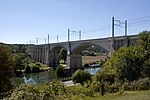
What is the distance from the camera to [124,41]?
59.3 metres

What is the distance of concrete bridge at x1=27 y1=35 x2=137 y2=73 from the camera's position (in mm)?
59316

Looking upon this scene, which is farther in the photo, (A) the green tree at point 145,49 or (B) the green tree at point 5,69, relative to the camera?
(A) the green tree at point 145,49

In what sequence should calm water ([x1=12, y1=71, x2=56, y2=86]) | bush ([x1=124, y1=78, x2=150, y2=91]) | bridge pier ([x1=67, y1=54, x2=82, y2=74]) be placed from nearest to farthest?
bush ([x1=124, y1=78, x2=150, y2=91])
calm water ([x1=12, y1=71, x2=56, y2=86])
bridge pier ([x1=67, y1=54, x2=82, y2=74])

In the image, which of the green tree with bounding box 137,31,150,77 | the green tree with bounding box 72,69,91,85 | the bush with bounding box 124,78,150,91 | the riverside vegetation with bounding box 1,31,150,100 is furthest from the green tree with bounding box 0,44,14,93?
the green tree with bounding box 72,69,91,85

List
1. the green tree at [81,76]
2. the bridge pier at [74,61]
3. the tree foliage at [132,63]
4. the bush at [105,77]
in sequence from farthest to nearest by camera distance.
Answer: the bridge pier at [74,61]
the green tree at [81,76]
the bush at [105,77]
the tree foliage at [132,63]

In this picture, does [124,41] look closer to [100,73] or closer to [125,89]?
[100,73]

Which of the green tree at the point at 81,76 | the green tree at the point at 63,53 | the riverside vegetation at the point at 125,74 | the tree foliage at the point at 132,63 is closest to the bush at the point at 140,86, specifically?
the riverside vegetation at the point at 125,74

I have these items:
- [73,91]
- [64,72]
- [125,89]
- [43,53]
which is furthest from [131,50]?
[43,53]

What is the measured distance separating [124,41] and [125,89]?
29839mm

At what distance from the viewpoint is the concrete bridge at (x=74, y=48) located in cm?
5932

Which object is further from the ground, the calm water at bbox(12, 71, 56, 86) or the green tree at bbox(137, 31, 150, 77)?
the green tree at bbox(137, 31, 150, 77)

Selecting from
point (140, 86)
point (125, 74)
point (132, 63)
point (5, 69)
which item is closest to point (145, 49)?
point (132, 63)

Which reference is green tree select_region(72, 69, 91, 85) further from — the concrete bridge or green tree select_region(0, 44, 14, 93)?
green tree select_region(0, 44, 14, 93)

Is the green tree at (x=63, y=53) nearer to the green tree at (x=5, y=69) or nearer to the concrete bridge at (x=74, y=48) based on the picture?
the concrete bridge at (x=74, y=48)
